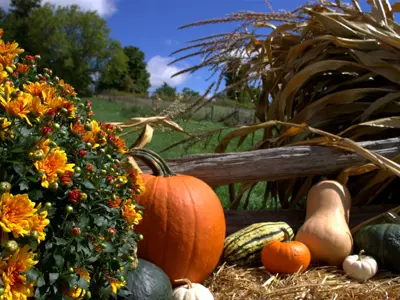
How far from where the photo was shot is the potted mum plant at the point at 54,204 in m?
1.36

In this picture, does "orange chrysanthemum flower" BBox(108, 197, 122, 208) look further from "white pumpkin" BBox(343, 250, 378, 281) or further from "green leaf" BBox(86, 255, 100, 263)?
"white pumpkin" BBox(343, 250, 378, 281)

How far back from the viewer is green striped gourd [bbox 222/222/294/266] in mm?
2805

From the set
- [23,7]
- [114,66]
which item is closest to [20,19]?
[23,7]

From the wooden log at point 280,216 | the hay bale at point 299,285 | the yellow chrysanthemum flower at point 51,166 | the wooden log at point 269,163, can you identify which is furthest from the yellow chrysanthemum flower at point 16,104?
the wooden log at point 280,216

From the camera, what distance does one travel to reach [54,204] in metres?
1.52

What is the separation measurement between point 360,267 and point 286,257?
1.35 feet

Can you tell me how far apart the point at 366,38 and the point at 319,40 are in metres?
0.38

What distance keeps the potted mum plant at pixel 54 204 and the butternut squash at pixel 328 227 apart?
4.39ft

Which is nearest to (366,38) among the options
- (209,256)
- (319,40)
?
(319,40)

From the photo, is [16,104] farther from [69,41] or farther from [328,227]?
[69,41]

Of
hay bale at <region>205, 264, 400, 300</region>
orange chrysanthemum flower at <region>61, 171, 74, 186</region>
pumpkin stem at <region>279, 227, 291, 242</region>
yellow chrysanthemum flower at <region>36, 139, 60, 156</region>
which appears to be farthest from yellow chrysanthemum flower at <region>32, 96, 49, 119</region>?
pumpkin stem at <region>279, 227, 291, 242</region>

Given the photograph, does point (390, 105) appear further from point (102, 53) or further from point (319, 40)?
point (102, 53)

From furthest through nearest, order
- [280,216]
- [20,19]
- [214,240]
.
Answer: [20,19] < [280,216] < [214,240]

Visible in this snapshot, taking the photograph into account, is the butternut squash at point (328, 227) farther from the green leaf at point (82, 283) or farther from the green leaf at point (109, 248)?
the green leaf at point (82, 283)
